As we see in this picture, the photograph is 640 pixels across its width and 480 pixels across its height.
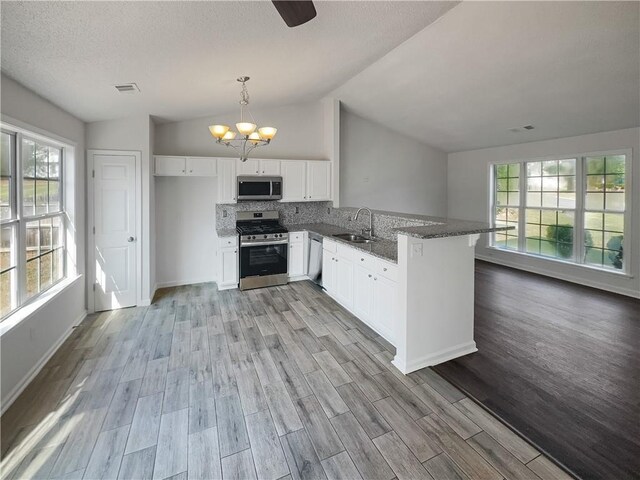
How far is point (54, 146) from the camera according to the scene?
10.8 feet

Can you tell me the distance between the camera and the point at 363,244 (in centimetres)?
370

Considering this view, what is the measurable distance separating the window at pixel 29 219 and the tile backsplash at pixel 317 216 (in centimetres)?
224

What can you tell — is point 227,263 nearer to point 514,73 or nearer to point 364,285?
point 364,285

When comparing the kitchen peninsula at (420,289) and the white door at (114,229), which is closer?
the kitchen peninsula at (420,289)

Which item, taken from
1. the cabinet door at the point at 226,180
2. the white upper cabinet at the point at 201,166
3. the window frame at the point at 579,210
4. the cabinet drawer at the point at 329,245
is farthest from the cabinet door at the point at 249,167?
the window frame at the point at 579,210

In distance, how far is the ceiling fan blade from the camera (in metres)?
1.59

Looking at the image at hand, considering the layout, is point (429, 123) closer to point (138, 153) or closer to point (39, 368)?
point (138, 153)

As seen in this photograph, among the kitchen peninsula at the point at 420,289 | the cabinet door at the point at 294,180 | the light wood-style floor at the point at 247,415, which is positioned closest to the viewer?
the light wood-style floor at the point at 247,415

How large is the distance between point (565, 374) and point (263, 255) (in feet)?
12.7

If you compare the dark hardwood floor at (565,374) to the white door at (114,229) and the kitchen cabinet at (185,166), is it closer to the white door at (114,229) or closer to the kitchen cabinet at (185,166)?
the white door at (114,229)

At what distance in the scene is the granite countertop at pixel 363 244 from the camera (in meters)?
3.17

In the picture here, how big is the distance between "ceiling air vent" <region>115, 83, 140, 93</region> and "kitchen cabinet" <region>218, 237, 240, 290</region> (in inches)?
89.1

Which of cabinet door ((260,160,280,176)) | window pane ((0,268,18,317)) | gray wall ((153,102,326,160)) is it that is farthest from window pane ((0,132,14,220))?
cabinet door ((260,160,280,176))

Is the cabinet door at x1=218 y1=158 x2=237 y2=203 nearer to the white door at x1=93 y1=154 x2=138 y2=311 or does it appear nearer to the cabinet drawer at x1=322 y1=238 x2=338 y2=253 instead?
the white door at x1=93 y1=154 x2=138 y2=311
